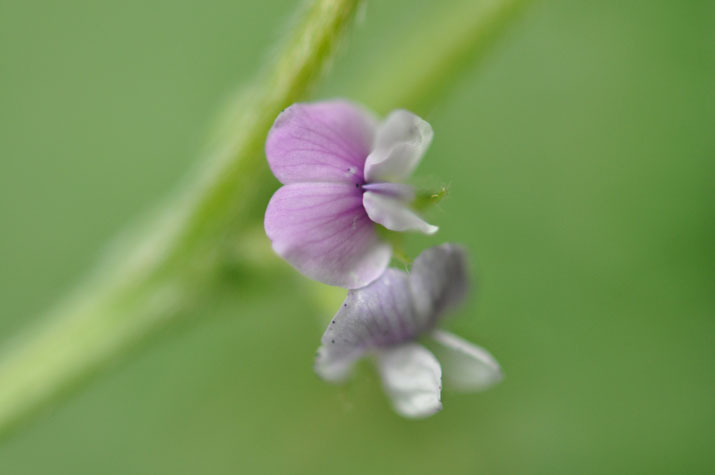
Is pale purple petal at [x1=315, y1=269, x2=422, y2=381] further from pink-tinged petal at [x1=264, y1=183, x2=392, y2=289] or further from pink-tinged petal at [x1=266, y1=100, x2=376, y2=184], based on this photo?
pink-tinged petal at [x1=266, y1=100, x2=376, y2=184]

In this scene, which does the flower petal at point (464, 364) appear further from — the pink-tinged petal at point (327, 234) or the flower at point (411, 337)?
the pink-tinged petal at point (327, 234)

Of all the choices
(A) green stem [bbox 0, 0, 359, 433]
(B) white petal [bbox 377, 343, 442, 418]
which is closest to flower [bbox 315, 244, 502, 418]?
(B) white petal [bbox 377, 343, 442, 418]

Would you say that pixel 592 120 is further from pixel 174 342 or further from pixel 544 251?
pixel 174 342

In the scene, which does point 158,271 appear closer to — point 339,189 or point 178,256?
point 178,256

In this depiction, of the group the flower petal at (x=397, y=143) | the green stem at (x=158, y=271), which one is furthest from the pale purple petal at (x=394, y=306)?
the green stem at (x=158, y=271)

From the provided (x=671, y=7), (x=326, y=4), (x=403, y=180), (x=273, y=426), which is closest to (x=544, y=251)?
(x=671, y=7)
